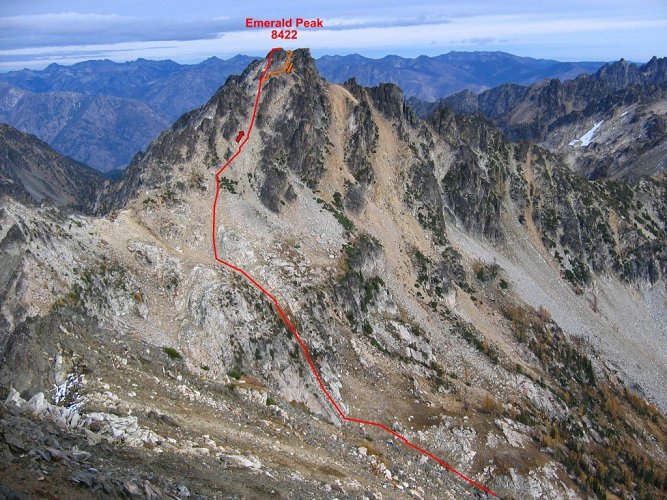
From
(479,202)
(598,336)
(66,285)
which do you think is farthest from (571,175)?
(66,285)

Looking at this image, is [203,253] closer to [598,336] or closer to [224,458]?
[224,458]

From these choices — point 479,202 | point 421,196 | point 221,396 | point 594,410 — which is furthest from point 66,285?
point 479,202

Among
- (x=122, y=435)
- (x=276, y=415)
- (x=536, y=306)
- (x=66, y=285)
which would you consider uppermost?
(x=66, y=285)

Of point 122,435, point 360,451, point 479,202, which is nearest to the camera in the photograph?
point 122,435

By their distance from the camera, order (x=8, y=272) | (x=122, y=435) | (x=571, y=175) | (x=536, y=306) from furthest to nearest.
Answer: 1. (x=571, y=175)
2. (x=536, y=306)
3. (x=8, y=272)
4. (x=122, y=435)

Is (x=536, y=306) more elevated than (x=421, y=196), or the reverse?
(x=421, y=196)

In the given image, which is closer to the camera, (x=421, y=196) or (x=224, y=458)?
(x=224, y=458)
